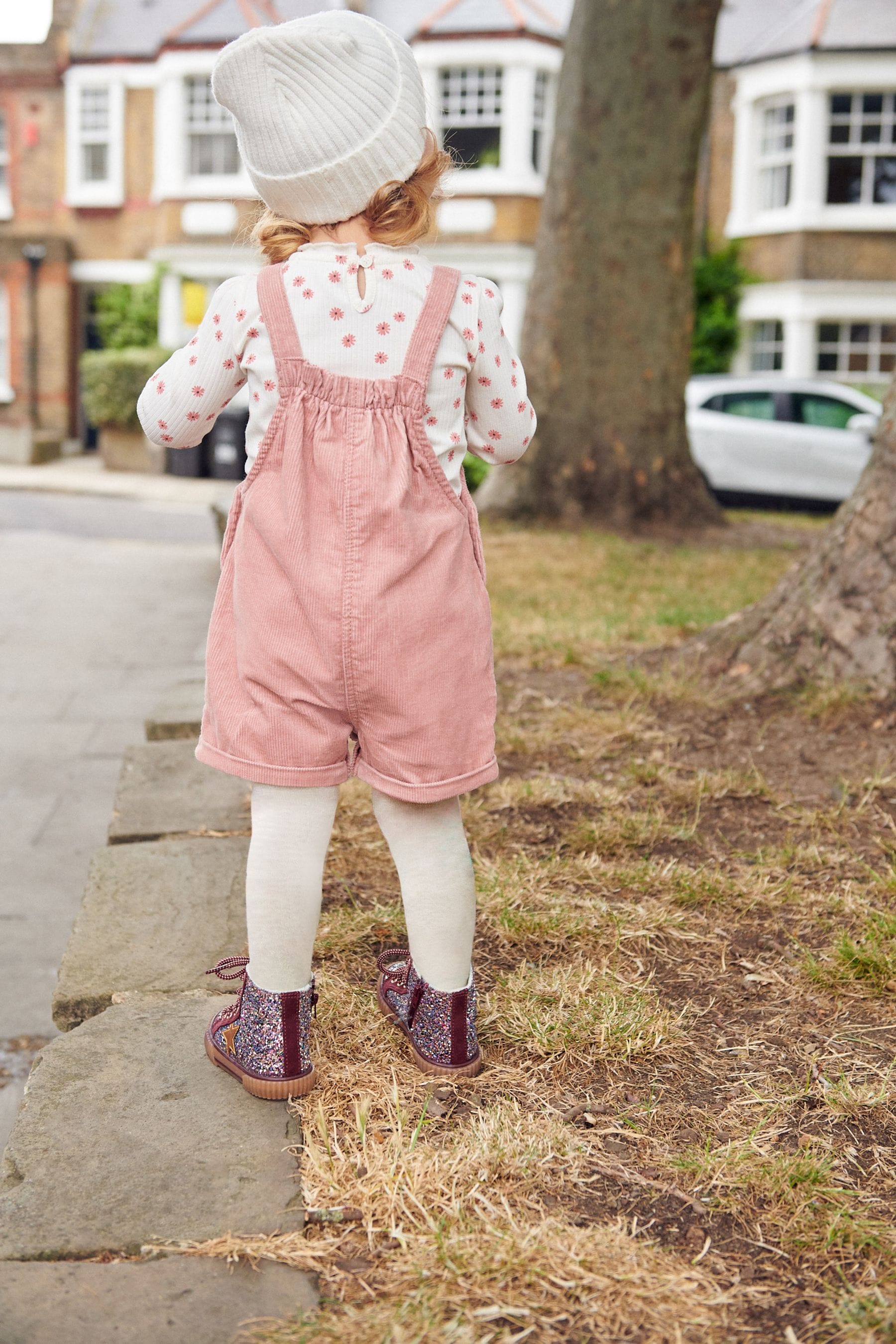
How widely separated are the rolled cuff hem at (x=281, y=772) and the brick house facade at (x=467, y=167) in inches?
636

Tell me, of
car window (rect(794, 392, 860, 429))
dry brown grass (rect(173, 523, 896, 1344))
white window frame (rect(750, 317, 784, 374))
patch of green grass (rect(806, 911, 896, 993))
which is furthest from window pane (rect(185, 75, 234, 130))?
patch of green grass (rect(806, 911, 896, 993))

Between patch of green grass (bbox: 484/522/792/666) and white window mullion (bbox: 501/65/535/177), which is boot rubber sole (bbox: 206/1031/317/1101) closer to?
patch of green grass (bbox: 484/522/792/666)

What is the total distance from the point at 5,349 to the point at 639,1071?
71.4 ft

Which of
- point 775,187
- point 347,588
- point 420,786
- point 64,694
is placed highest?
point 775,187

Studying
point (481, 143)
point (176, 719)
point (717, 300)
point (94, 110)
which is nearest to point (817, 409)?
point (717, 300)

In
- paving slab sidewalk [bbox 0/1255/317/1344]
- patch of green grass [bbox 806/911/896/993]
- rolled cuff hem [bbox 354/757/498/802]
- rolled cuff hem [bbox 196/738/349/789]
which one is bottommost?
paving slab sidewalk [bbox 0/1255/317/1344]

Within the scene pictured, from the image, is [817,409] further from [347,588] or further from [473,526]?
[347,588]

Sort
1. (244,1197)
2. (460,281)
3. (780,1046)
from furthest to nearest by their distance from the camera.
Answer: (780,1046) < (460,281) < (244,1197)

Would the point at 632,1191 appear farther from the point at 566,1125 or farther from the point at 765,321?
the point at 765,321

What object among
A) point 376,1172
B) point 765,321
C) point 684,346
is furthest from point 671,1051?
point 765,321

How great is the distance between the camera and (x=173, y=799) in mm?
3387

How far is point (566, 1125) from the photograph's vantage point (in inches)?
74.0

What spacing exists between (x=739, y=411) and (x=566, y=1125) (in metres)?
13.3

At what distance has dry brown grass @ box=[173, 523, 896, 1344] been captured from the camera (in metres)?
1.54
